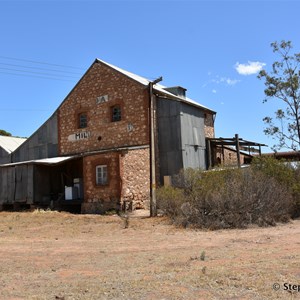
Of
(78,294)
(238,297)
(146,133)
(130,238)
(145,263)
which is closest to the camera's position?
(238,297)

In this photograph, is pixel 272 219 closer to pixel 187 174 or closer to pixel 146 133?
pixel 187 174

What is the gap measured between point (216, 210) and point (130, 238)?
3647 mm

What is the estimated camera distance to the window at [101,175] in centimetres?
2181

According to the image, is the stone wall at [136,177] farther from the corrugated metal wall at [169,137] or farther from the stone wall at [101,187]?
the corrugated metal wall at [169,137]

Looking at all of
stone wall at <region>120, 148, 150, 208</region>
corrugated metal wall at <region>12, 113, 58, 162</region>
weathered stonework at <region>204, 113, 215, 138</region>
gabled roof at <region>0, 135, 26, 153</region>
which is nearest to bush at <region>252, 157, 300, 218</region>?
stone wall at <region>120, 148, 150, 208</region>

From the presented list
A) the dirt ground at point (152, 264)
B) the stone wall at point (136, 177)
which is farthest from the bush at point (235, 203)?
the stone wall at point (136, 177)

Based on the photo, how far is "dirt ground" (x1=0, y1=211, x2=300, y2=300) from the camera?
18.7ft

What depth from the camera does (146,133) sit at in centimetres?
2355

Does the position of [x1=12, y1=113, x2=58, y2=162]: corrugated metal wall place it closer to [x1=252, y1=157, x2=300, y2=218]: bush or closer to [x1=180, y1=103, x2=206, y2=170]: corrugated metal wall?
[x1=180, y1=103, x2=206, y2=170]: corrugated metal wall

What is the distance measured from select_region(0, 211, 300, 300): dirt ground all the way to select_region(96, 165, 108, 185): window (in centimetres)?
822

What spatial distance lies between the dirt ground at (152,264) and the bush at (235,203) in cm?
88

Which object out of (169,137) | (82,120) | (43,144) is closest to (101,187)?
(169,137)

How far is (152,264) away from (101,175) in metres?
14.6

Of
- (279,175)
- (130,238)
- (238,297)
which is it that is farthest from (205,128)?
(238,297)
